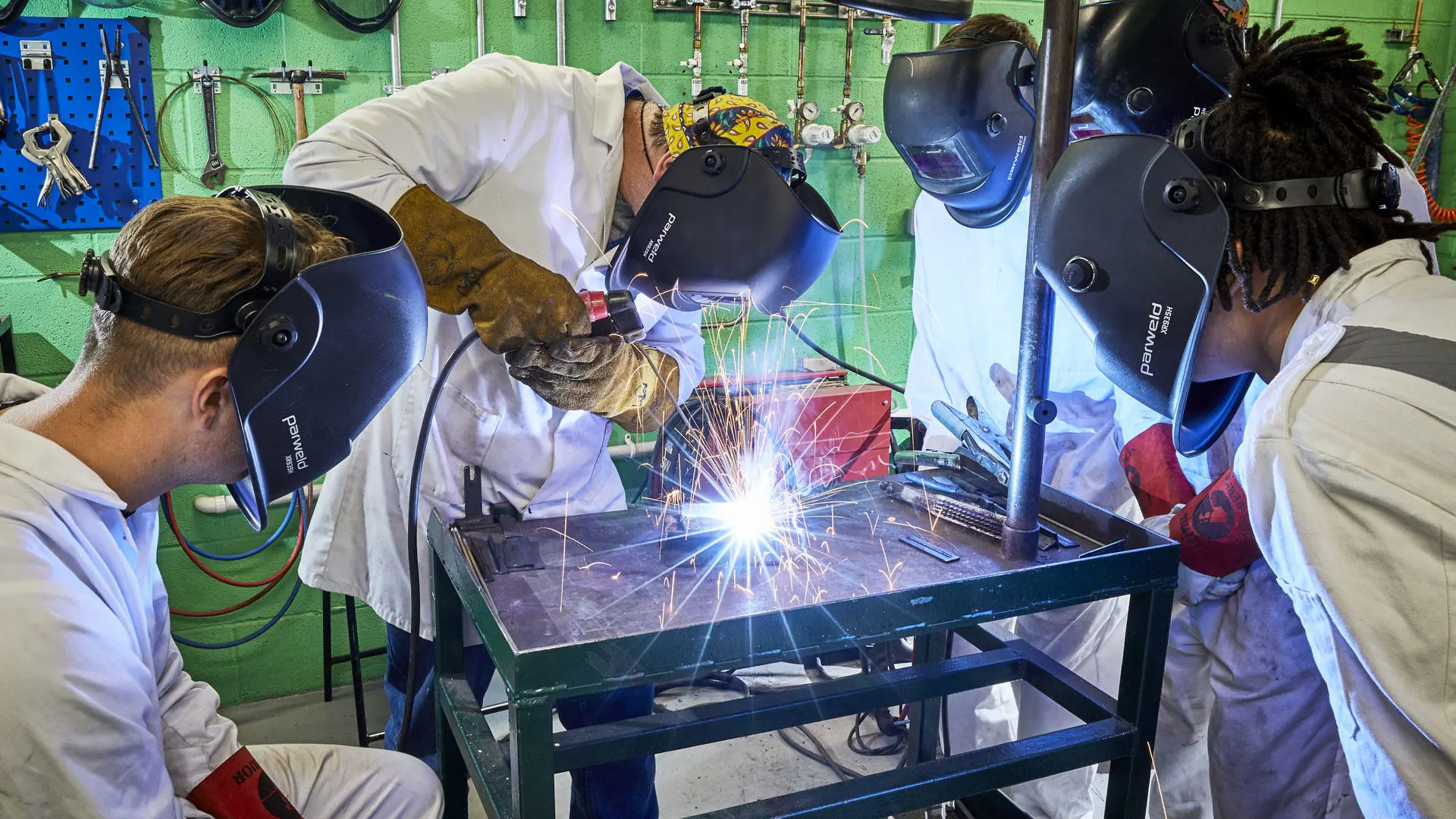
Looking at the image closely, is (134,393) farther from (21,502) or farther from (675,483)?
(675,483)

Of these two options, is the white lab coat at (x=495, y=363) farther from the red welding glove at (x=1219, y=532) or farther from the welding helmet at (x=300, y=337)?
the red welding glove at (x=1219, y=532)

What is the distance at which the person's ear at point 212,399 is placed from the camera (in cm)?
110

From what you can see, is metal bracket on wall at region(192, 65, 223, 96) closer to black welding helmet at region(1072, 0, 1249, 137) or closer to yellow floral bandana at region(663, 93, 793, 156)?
yellow floral bandana at region(663, 93, 793, 156)

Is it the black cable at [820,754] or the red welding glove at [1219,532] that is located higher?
the red welding glove at [1219,532]

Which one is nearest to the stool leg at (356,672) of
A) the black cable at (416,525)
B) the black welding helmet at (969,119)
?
the black cable at (416,525)

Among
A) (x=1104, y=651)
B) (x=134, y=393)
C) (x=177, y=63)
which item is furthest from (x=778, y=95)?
(x=134, y=393)

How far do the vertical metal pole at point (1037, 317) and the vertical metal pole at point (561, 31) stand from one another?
1.83 m

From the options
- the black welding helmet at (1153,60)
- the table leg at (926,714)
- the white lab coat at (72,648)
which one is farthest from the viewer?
the table leg at (926,714)

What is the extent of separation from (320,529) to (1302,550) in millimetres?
1723

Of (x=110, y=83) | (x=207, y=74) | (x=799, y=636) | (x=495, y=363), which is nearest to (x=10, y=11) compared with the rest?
(x=110, y=83)

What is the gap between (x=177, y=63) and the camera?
2594 mm

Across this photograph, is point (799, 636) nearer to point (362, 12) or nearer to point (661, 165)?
point (661, 165)

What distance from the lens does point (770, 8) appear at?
3.02 m

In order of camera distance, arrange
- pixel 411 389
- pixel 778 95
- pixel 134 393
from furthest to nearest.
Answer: pixel 778 95
pixel 411 389
pixel 134 393
